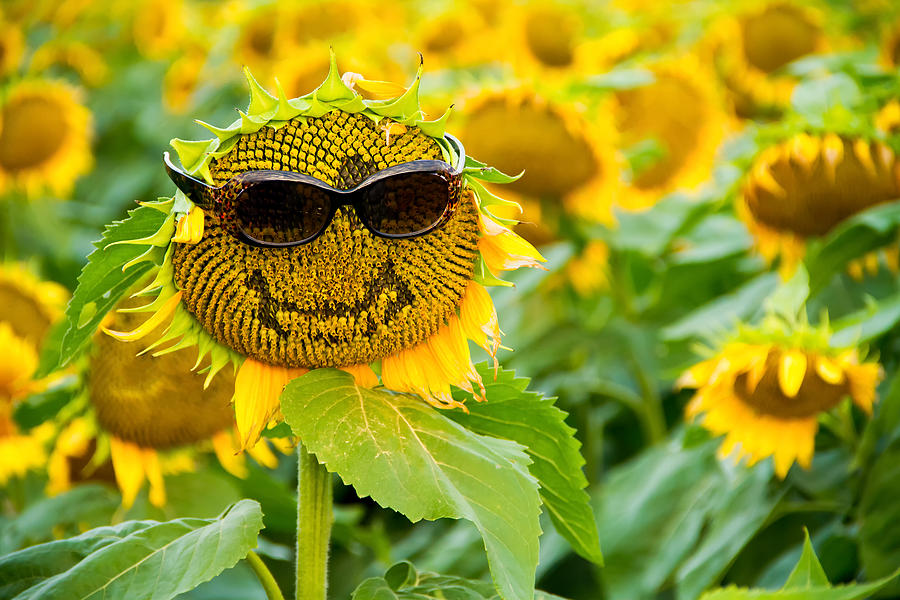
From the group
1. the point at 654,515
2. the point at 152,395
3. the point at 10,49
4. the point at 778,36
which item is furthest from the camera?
the point at 10,49

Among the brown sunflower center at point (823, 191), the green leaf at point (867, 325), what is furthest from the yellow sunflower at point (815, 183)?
the green leaf at point (867, 325)

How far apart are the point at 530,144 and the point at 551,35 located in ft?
2.76

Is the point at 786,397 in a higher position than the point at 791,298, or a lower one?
lower

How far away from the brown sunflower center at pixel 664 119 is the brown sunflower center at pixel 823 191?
2.27ft

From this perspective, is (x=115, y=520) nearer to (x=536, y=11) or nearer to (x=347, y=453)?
(x=347, y=453)

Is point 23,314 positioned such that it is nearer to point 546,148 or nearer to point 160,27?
point 546,148

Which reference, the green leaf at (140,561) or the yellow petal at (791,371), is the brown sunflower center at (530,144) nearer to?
the yellow petal at (791,371)

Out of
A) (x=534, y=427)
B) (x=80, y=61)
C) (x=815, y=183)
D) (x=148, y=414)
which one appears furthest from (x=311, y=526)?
(x=80, y=61)

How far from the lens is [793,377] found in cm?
124

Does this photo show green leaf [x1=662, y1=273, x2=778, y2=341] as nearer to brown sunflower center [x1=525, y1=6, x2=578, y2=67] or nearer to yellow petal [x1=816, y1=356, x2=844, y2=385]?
yellow petal [x1=816, y1=356, x2=844, y2=385]

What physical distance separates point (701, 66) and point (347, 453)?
6.58 ft

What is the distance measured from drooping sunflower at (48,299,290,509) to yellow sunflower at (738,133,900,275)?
34.9 inches

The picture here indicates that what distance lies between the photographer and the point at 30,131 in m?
2.36

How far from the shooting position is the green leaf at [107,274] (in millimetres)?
802
